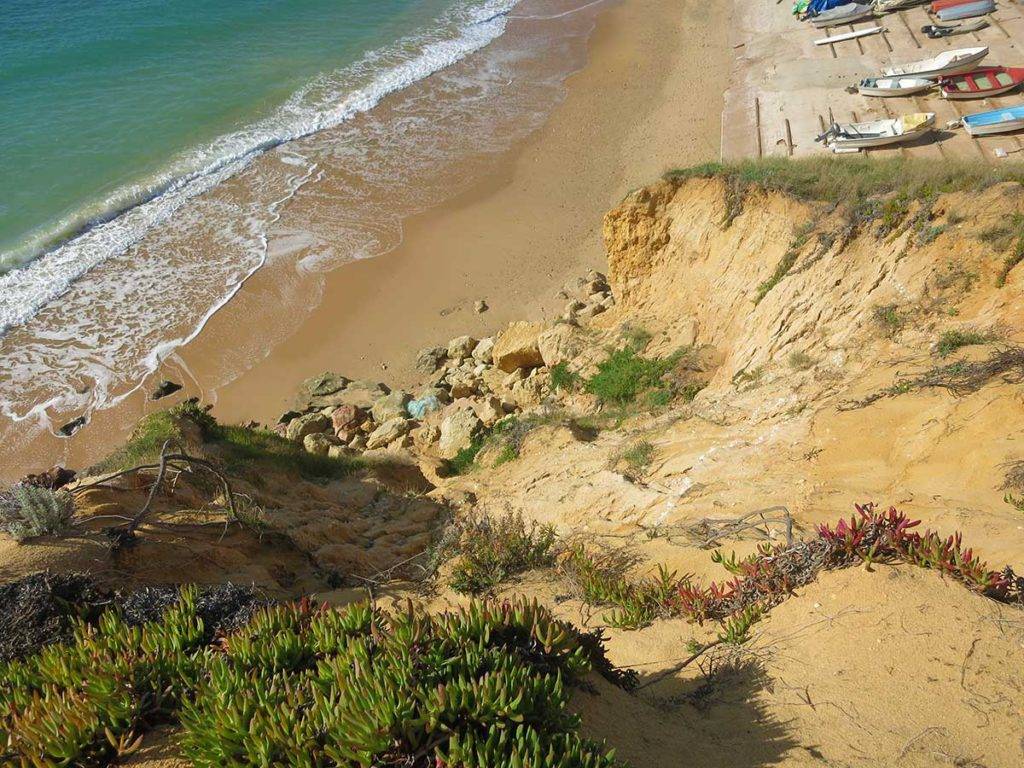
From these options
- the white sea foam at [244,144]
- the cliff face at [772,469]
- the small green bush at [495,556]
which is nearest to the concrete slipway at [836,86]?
the cliff face at [772,469]

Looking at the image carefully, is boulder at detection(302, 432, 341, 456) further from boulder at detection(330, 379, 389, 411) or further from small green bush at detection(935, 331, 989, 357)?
small green bush at detection(935, 331, 989, 357)

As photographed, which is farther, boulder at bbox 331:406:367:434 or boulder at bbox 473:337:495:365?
boulder at bbox 473:337:495:365

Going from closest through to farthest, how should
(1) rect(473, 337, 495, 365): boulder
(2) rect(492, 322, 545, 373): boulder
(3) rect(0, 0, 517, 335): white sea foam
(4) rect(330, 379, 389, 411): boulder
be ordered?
(2) rect(492, 322, 545, 373): boulder
(4) rect(330, 379, 389, 411): boulder
(1) rect(473, 337, 495, 365): boulder
(3) rect(0, 0, 517, 335): white sea foam

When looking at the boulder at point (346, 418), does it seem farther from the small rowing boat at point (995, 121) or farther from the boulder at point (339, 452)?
the small rowing boat at point (995, 121)

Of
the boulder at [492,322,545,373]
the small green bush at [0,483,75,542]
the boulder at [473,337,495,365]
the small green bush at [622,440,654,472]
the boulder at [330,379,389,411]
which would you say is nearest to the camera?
the small green bush at [0,483,75,542]

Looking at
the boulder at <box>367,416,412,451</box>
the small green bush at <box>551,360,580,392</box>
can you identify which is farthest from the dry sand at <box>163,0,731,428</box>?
the small green bush at <box>551,360,580,392</box>

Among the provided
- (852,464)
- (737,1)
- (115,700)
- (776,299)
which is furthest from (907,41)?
(115,700)

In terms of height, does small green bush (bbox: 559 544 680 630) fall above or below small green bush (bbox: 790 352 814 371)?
below
